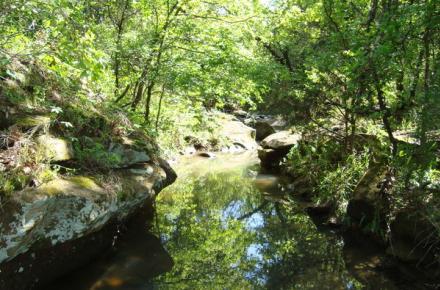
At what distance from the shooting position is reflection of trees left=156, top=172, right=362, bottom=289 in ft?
21.7

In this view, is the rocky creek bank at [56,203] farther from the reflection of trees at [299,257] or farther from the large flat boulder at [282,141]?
the large flat boulder at [282,141]

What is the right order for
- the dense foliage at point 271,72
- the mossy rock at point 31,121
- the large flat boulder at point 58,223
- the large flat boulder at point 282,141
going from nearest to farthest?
the large flat boulder at point 58,223
the mossy rock at point 31,121
the dense foliage at point 271,72
the large flat boulder at point 282,141

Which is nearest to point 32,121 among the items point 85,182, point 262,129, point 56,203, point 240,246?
point 85,182

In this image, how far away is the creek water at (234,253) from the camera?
21.1 feet

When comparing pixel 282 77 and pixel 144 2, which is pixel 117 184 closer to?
pixel 144 2

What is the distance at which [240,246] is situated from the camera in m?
8.16

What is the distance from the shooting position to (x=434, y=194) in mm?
6832

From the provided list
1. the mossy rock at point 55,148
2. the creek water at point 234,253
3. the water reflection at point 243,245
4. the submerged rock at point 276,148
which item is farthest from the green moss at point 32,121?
the submerged rock at point 276,148

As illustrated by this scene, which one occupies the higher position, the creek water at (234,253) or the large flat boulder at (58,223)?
the large flat boulder at (58,223)

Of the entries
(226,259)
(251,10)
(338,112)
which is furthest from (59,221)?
(338,112)

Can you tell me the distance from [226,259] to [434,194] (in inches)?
148

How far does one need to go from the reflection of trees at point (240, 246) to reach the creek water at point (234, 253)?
16mm

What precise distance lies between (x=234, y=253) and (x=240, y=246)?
0.41 meters

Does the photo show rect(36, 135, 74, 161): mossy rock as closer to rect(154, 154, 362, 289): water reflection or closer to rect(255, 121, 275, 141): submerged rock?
rect(154, 154, 362, 289): water reflection
